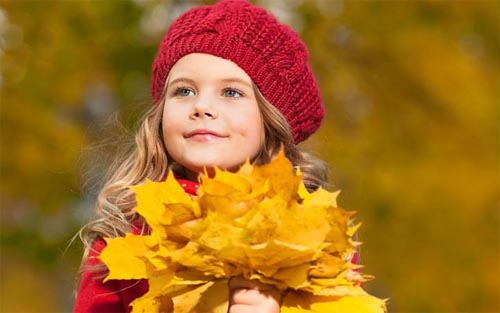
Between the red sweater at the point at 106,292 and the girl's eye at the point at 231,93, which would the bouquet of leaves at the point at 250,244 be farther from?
the girl's eye at the point at 231,93

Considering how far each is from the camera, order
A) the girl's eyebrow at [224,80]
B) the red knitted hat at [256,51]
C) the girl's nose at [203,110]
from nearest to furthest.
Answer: the girl's nose at [203,110], the girl's eyebrow at [224,80], the red knitted hat at [256,51]

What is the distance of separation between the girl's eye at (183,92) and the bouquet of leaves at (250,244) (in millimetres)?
512

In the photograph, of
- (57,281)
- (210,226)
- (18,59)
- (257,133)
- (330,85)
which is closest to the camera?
(210,226)

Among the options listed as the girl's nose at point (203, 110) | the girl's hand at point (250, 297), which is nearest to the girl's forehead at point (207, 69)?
the girl's nose at point (203, 110)

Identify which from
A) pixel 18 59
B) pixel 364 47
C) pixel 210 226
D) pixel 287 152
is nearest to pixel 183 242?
pixel 210 226

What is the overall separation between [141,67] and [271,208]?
632cm

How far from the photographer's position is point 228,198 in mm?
3191

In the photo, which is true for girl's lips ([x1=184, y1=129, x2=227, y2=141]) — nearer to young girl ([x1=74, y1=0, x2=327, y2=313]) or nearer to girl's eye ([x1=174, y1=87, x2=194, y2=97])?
young girl ([x1=74, y1=0, x2=327, y2=313])

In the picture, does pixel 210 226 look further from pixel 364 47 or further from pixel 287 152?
pixel 364 47

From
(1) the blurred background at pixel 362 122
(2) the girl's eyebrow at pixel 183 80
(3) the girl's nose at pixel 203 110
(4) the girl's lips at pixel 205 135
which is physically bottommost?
(4) the girl's lips at pixel 205 135

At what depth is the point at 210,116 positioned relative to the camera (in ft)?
12.3

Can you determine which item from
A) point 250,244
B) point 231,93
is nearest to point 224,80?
point 231,93

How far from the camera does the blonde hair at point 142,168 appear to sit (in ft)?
12.8

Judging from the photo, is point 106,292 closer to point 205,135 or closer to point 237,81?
point 205,135
